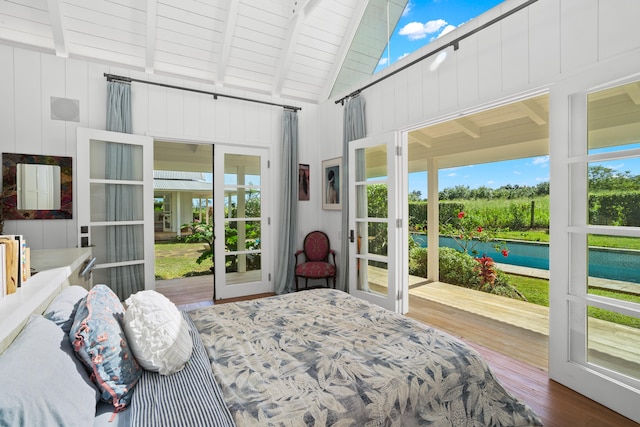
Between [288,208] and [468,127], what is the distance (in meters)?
3.09

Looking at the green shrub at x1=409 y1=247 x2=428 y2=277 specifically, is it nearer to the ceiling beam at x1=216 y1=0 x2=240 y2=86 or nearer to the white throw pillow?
the ceiling beam at x1=216 y1=0 x2=240 y2=86

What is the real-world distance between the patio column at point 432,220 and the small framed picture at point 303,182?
7.71 ft

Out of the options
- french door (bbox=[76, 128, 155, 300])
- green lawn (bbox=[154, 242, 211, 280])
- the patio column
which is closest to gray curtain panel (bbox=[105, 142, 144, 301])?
french door (bbox=[76, 128, 155, 300])

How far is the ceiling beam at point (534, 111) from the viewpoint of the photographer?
12.8 ft

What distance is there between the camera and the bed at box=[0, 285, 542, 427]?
88cm

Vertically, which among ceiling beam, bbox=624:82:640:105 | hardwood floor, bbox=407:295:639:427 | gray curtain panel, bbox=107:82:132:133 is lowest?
hardwood floor, bbox=407:295:639:427

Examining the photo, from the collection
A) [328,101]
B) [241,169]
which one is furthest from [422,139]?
[241,169]

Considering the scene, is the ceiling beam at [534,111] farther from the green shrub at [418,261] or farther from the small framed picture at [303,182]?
the small framed picture at [303,182]

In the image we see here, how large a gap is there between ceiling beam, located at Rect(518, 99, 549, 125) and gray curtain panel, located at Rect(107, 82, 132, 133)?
4.80m

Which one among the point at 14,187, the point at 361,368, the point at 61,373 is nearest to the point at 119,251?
the point at 14,187

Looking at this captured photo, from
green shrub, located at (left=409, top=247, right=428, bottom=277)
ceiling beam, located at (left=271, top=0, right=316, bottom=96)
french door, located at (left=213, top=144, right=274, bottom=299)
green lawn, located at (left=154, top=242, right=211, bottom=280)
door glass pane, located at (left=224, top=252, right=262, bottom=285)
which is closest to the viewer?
ceiling beam, located at (left=271, top=0, right=316, bottom=96)

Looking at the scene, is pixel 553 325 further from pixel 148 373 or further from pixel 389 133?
pixel 148 373

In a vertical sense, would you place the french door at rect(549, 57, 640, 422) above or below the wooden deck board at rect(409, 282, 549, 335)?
above

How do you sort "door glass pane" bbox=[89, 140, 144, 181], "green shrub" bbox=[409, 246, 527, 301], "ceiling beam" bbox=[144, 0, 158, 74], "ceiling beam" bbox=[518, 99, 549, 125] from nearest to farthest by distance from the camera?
"ceiling beam" bbox=[144, 0, 158, 74] < "door glass pane" bbox=[89, 140, 144, 181] < "ceiling beam" bbox=[518, 99, 549, 125] < "green shrub" bbox=[409, 246, 527, 301]
